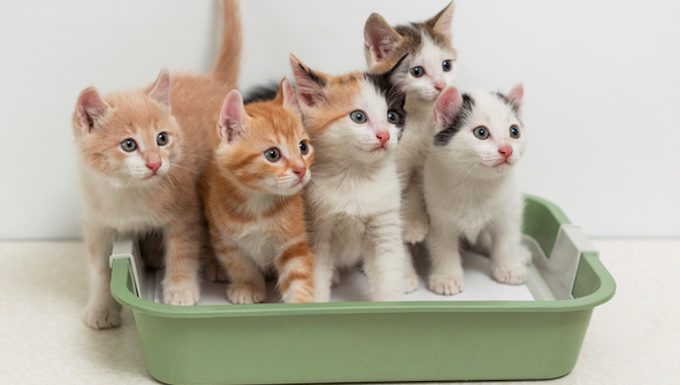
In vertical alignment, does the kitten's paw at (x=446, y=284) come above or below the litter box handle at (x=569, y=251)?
below

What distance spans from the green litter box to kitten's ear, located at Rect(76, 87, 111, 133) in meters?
0.28

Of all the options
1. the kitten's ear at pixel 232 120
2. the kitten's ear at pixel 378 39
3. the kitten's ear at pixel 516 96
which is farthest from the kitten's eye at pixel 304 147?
the kitten's ear at pixel 516 96

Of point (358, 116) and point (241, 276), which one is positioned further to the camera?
point (241, 276)

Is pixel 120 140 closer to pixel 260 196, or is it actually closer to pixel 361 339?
pixel 260 196

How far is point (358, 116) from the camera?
134 cm

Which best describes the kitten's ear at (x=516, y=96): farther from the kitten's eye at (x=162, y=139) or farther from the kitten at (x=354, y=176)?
the kitten's eye at (x=162, y=139)

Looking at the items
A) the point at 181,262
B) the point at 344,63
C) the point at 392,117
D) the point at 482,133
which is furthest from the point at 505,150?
the point at 181,262

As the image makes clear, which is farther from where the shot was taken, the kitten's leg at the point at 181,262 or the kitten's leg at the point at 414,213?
the kitten's leg at the point at 414,213

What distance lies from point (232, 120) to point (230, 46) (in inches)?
19.1

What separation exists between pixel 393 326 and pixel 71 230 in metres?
1.08

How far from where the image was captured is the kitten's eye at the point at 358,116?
1.34 metres

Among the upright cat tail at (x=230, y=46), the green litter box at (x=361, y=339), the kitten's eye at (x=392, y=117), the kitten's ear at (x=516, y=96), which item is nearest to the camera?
the green litter box at (x=361, y=339)

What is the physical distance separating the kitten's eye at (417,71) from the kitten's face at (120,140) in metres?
0.53

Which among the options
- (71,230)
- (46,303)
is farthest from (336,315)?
(71,230)
